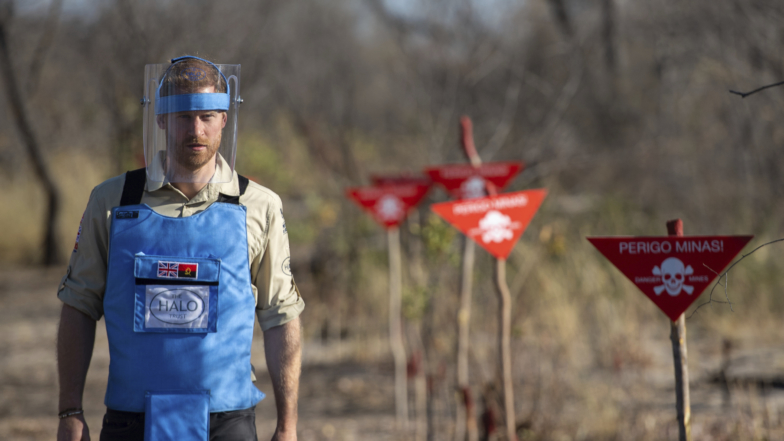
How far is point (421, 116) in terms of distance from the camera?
22.1 feet

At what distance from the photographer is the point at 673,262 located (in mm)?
2324

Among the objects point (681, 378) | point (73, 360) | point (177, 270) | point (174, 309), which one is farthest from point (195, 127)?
point (681, 378)

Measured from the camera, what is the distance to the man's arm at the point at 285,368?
2168mm

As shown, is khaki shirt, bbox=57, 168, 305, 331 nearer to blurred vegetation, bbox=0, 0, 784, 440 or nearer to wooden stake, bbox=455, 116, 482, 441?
wooden stake, bbox=455, 116, 482, 441

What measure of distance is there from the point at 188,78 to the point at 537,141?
524 cm

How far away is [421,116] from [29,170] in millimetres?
10020

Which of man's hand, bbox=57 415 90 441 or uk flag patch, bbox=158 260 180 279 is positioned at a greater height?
uk flag patch, bbox=158 260 180 279

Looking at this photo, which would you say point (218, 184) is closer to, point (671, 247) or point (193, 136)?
point (193, 136)

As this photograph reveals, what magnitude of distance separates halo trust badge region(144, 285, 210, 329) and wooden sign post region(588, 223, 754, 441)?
1204 millimetres

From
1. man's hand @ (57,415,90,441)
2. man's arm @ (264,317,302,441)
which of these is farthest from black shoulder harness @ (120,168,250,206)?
man's hand @ (57,415,90,441)

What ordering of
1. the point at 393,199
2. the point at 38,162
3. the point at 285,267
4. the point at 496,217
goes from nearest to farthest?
the point at 285,267 → the point at 496,217 → the point at 393,199 → the point at 38,162

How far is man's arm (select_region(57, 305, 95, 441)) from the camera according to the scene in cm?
204

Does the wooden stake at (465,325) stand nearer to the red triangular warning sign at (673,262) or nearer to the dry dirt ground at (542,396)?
the dry dirt ground at (542,396)

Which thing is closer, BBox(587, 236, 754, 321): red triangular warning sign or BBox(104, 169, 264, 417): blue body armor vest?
BBox(104, 169, 264, 417): blue body armor vest
